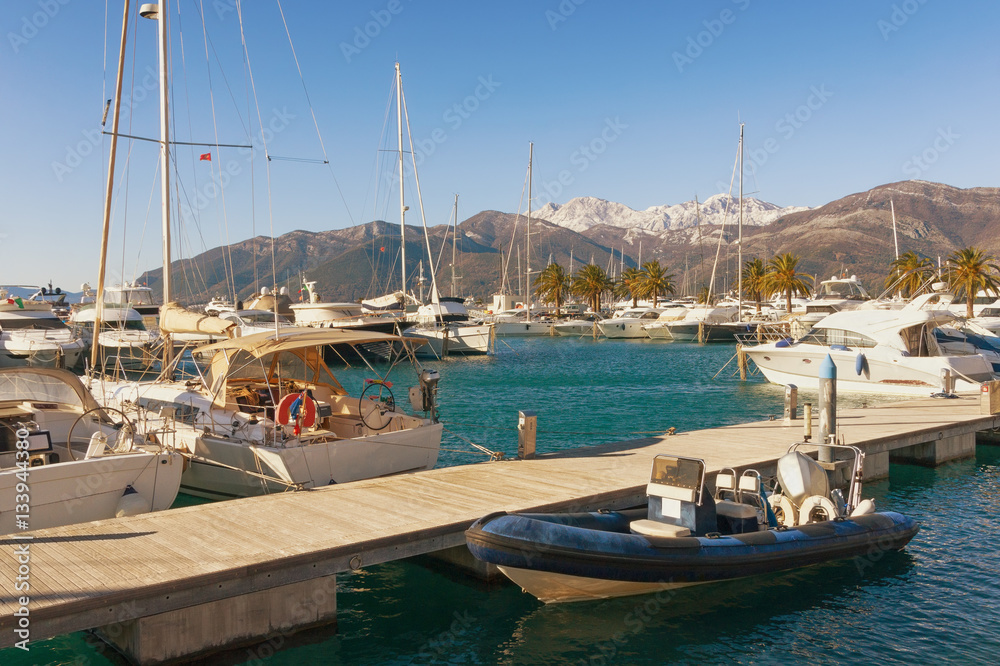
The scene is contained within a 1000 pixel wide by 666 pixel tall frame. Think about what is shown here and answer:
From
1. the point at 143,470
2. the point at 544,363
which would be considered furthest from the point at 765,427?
the point at 544,363

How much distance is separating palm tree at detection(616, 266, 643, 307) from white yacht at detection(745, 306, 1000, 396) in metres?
72.2

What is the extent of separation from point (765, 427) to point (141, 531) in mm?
13893

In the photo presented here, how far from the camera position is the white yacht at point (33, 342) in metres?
36.5

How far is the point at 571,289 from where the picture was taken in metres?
107

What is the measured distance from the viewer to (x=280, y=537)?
30.2ft

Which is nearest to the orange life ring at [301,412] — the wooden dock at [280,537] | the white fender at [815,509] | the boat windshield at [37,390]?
the wooden dock at [280,537]

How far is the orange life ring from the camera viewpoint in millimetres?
13094

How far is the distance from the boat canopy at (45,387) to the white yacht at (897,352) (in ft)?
74.4

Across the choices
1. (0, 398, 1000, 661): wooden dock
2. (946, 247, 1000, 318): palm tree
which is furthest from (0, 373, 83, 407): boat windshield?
(946, 247, 1000, 318): palm tree

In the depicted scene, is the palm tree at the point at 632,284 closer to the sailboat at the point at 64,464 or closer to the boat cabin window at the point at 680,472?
the sailboat at the point at 64,464

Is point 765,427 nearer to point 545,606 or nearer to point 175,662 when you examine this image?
point 545,606

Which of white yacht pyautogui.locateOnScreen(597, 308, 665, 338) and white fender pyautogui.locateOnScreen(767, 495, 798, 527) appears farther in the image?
white yacht pyautogui.locateOnScreen(597, 308, 665, 338)

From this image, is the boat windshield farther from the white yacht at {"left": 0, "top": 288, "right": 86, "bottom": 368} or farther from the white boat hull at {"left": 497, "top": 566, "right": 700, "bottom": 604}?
the white yacht at {"left": 0, "top": 288, "right": 86, "bottom": 368}

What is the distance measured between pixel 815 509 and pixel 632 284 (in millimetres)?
100207
